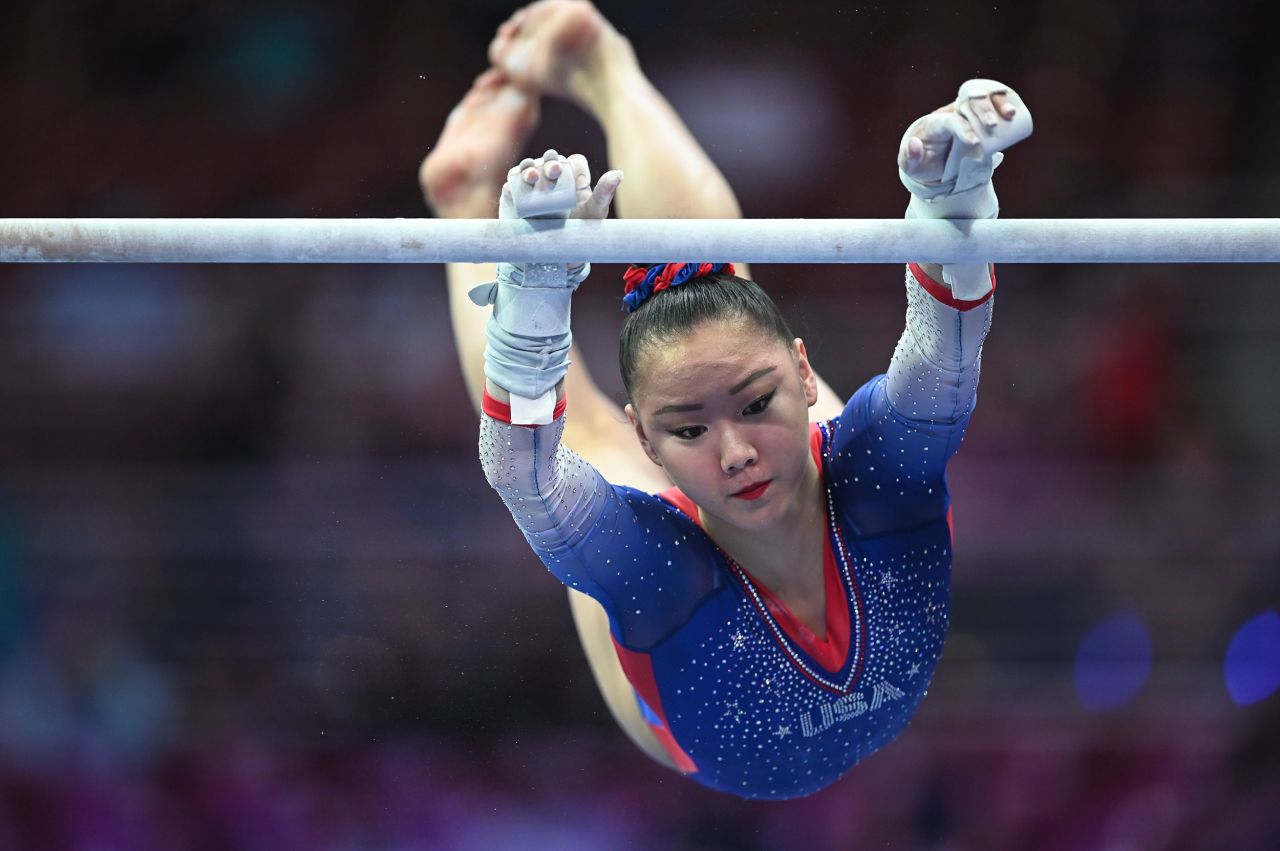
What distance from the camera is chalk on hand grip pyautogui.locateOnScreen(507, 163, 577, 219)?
1.55 meters

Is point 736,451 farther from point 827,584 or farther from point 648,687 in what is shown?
point 648,687

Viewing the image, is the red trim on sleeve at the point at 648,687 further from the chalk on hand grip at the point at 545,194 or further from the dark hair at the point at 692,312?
the chalk on hand grip at the point at 545,194

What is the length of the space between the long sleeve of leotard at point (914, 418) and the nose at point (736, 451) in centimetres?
25

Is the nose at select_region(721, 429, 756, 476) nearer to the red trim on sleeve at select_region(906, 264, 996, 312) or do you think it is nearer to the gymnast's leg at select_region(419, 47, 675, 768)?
the red trim on sleeve at select_region(906, 264, 996, 312)

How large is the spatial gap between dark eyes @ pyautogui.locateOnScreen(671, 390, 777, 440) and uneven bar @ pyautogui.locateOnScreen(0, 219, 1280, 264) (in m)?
0.26

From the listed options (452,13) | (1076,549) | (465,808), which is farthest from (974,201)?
(452,13)

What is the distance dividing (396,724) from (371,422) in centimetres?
103

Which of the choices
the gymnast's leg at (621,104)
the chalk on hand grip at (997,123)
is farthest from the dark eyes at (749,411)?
the gymnast's leg at (621,104)

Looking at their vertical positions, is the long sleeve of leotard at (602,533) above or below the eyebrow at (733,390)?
below

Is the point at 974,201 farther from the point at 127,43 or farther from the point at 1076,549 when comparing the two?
the point at 127,43

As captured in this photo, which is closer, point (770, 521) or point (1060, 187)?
point (770, 521)

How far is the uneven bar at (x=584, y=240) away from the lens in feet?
5.12

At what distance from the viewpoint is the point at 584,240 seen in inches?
61.1

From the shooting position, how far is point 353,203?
4570 mm
